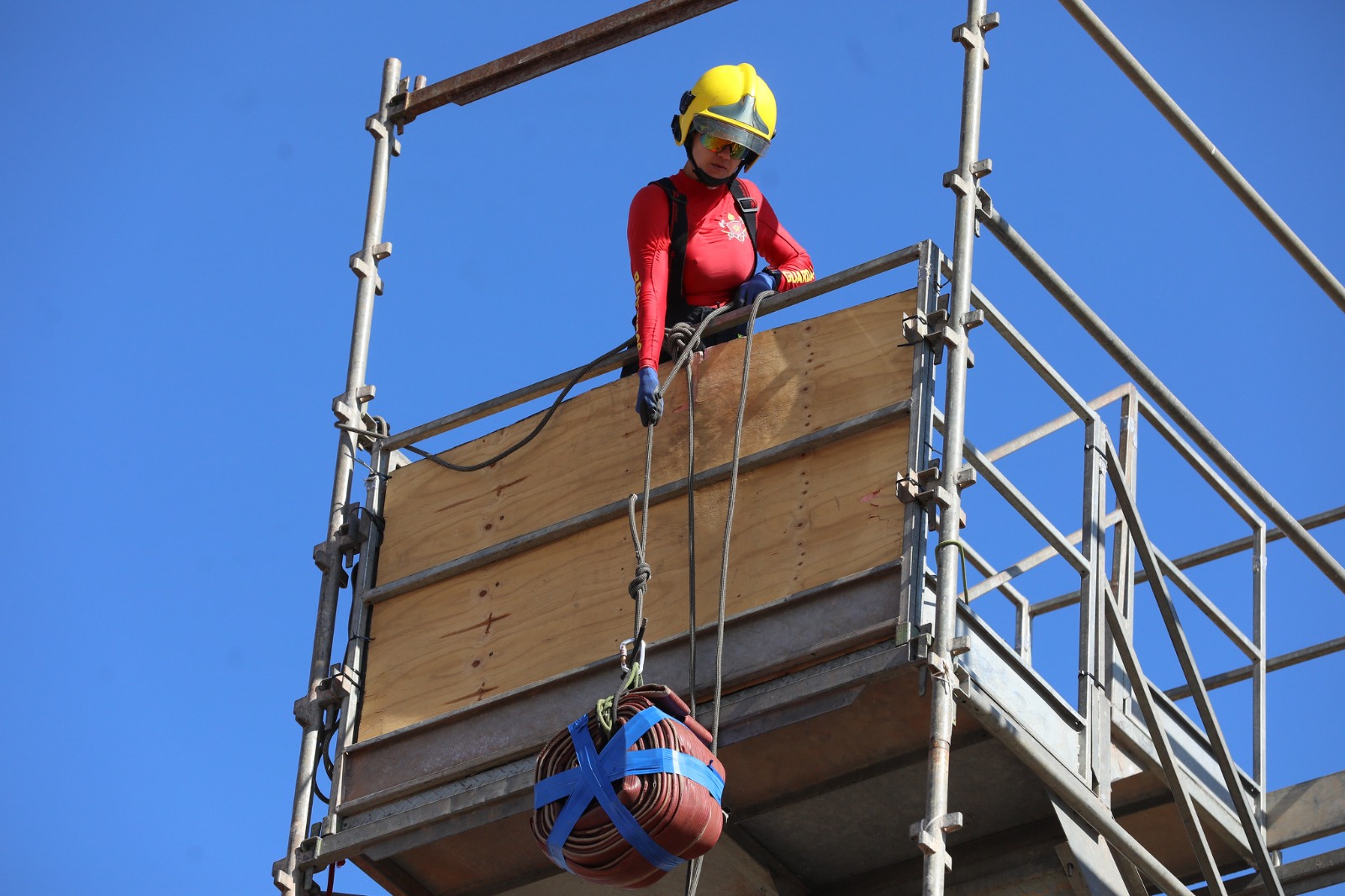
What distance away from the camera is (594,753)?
9297mm

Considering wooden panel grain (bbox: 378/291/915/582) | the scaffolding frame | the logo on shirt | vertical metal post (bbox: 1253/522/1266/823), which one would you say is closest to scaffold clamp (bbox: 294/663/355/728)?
the scaffolding frame

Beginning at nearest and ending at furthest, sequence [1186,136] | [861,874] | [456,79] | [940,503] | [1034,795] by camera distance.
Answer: [940,503] → [1034,795] → [861,874] → [1186,136] → [456,79]

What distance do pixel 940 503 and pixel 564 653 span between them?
219 centimetres

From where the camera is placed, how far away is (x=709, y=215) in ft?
40.5

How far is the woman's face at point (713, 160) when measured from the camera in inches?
480

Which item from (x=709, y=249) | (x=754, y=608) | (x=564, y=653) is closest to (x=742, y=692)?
(x=754, y=608)

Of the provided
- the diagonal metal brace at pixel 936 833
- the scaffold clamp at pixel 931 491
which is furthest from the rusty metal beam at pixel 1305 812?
the diagonal metal brace at pixel 936 833

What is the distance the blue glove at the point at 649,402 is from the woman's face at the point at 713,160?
1.53 meters

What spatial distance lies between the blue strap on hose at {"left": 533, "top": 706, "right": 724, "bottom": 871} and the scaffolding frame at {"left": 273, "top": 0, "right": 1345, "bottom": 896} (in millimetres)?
1069

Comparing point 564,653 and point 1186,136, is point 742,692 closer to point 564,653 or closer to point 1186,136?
point 564,653

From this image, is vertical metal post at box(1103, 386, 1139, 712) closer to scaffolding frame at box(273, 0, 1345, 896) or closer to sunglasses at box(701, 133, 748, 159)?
scaffolding frame at box(273, 0, 1345, 896)

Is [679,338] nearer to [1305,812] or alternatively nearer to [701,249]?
[701,249]

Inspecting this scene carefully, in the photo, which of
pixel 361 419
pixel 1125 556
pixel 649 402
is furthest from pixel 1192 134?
pixel 361 419

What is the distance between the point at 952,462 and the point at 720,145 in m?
2.82
